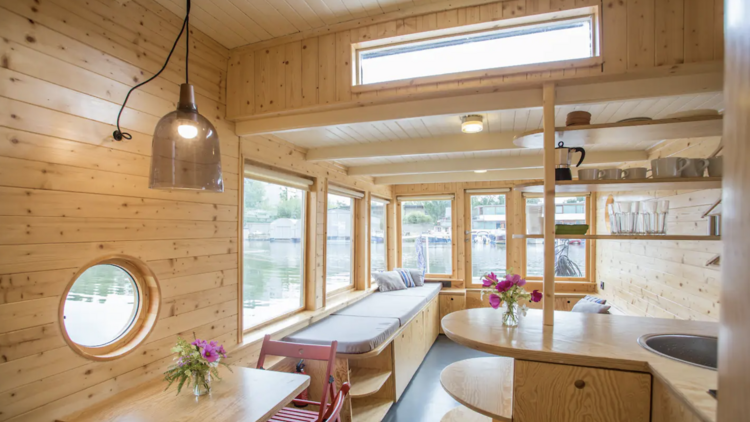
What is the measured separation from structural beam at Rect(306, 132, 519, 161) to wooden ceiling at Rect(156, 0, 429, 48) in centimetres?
138

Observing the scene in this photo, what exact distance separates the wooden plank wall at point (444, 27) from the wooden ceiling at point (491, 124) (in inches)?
22.3

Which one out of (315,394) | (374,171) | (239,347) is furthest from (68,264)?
(374,171)

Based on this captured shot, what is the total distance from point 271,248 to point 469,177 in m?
2.92

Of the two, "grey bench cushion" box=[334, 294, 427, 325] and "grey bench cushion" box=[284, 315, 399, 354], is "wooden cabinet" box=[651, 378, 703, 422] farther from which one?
"grey bench cushion" box=[334, 294, 427, 325]

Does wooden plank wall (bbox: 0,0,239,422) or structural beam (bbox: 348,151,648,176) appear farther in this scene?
structural beam (bbox: 348,151,648,176)

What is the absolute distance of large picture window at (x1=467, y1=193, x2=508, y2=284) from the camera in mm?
5770

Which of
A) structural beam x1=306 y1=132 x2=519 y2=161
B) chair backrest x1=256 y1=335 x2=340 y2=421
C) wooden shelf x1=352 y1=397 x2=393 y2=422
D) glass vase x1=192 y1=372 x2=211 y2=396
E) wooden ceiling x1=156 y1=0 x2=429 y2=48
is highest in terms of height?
wooden ceiling x1=156 y1=0 x2=429 y2=48

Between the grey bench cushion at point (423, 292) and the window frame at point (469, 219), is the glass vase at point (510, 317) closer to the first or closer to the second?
the grey bench cushion at point (423, 292)

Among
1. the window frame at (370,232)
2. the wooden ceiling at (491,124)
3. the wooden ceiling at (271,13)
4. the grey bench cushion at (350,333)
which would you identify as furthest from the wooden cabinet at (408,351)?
the wooden ceiling at (271,13)

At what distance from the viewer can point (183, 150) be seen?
4.75 feet

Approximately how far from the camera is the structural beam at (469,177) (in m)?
4.80

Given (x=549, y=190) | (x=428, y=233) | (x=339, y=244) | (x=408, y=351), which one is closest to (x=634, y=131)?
(x=549, y=190)

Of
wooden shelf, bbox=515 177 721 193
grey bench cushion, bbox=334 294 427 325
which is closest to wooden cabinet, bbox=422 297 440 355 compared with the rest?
grey bench cushion, bbox=334 294 427 325

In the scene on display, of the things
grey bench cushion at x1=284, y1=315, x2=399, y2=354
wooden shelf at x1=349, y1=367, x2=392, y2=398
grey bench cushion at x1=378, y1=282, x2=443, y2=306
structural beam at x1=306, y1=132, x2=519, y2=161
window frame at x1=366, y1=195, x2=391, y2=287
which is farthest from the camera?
window frame at x1=366, y1=195, x2=391, y2=287
